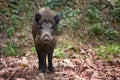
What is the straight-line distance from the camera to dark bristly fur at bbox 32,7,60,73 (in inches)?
256

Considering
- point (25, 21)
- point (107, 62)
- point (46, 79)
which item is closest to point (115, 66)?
point (107, 62)

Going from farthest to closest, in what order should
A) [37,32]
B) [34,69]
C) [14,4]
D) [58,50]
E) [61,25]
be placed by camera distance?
[14,4]
[61,25]
[58,50]
[34,69]
[37,32]

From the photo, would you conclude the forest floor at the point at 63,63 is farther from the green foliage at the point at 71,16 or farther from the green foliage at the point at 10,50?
the green foliage at the point at 71,16

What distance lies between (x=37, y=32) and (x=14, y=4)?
16.1 ft

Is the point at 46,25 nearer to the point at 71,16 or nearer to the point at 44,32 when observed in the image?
the point at 44,32

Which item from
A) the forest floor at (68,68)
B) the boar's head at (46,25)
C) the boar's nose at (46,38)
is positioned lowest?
the forest floor at (68,68)

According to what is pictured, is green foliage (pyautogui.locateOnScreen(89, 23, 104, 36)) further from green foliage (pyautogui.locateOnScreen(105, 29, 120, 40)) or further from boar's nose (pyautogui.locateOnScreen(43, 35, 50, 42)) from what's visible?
boar's nose (pyautogui.locateOnScreen(43, 35, 50, 42))

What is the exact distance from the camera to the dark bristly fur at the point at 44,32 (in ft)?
21.4

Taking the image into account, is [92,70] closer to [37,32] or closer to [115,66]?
[115,66]

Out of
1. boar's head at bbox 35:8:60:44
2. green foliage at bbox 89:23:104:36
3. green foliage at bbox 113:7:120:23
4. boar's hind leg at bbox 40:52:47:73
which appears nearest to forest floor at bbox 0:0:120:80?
boar's hind leg at bbox 40:52:47:73

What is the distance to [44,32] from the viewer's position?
6.49m

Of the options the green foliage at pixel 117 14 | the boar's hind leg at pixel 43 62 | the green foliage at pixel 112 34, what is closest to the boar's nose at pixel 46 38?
the boar's hind leg at pixel 43 62

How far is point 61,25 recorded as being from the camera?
1085 centimetres

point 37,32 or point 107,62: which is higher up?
point 37,32
